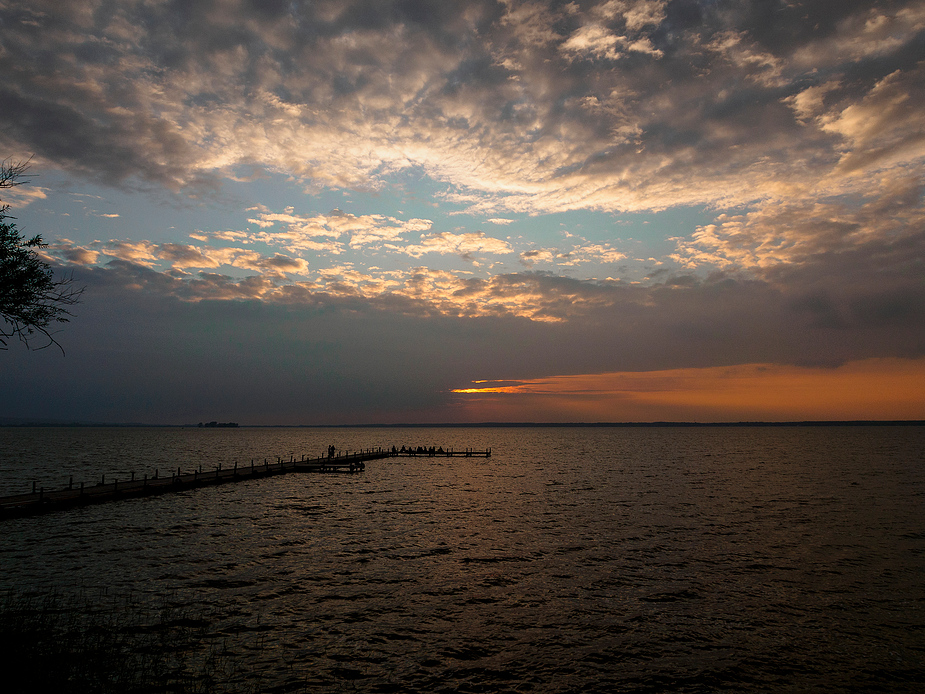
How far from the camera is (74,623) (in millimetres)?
18172

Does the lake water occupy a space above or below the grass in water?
below

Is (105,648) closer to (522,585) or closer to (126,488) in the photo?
(522,585)

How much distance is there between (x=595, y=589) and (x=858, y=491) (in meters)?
52.5

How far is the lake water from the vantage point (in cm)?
1639

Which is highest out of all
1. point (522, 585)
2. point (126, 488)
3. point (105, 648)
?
point (105, 648)

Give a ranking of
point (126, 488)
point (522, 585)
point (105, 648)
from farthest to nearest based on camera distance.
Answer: point (126, 488), point (522, 585), point (105, 648)

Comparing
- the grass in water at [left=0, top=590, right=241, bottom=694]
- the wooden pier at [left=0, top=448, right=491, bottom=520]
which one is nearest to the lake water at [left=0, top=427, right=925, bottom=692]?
the grass in water at [left=0, top=590, right=241, bottom=694]

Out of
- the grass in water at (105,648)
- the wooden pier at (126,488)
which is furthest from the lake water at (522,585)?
the wooden pier at (126,488)

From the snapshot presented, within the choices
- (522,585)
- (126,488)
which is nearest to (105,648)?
(522,585)

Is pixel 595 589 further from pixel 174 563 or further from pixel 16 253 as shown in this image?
pixel 16 253

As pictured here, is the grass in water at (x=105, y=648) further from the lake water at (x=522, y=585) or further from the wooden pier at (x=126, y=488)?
the wooden pier at (x=126, y=488)

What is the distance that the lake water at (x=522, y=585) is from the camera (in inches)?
645

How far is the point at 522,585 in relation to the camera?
80.5ft

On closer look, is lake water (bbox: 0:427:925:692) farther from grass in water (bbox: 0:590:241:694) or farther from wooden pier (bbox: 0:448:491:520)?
wooden pier (bbox: 0:448:491:520)
